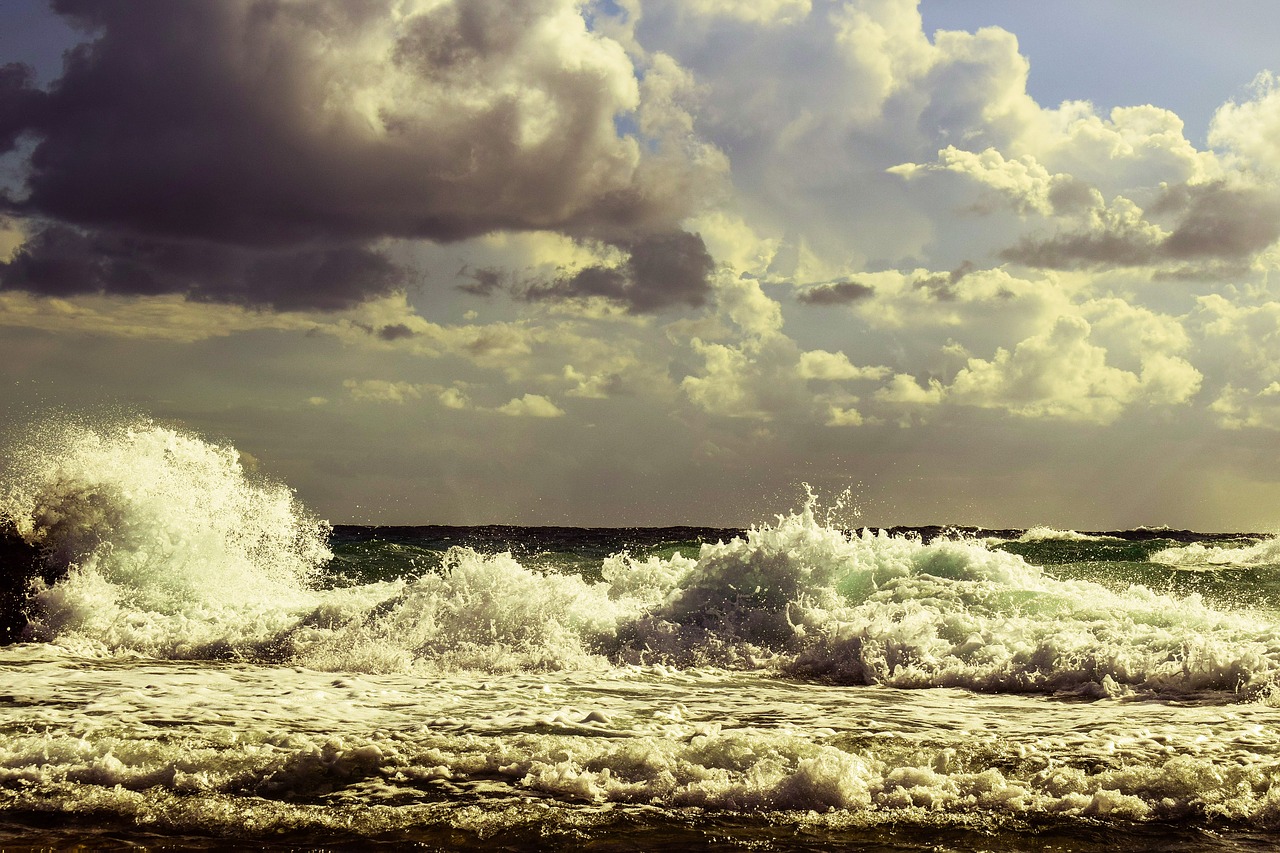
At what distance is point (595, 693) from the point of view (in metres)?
10.3

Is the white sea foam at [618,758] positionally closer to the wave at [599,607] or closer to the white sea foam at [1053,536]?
the wave at [599,607]

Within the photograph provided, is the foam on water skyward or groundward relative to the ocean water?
skyward

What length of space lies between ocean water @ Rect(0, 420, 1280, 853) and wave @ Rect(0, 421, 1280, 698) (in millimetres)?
54

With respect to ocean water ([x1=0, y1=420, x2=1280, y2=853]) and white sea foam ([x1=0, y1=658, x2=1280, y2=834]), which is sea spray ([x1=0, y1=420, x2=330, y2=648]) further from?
white sea foam ([x1=0, y1=658, x2=1280, y2=834])

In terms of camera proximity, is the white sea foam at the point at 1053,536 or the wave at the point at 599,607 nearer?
the wave at the point at 599,607

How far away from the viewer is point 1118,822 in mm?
6352

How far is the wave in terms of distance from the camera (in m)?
11.6

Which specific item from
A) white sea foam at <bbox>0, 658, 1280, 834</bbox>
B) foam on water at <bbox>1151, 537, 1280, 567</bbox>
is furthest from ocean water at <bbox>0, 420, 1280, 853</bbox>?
foam on water at <bbox>1151, 537, 1280, 567</bbox>

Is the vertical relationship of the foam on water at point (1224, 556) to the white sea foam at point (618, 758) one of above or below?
above

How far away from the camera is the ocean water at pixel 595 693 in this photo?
6.39 m

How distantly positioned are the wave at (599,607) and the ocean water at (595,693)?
5 cm

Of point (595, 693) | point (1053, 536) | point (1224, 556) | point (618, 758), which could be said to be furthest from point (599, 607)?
point (1053, 536)

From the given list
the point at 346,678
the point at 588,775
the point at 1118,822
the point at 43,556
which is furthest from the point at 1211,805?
the point at 43,556

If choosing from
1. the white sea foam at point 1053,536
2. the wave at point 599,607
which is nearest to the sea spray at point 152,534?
the wave at point 599,607
